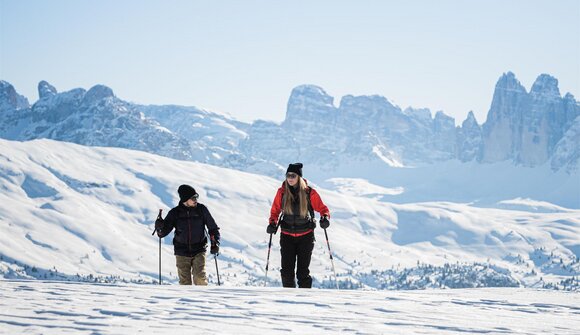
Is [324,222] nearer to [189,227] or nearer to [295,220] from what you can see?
[295,220]

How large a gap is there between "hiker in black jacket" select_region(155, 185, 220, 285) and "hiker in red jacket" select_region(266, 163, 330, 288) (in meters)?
1.51

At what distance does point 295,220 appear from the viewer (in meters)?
15.8

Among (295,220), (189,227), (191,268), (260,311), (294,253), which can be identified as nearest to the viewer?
(260,311)

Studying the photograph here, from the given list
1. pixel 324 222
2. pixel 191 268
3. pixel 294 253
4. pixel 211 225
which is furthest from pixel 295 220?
pixel 191 268


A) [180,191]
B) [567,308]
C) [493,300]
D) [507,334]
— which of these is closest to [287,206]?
[180,191]

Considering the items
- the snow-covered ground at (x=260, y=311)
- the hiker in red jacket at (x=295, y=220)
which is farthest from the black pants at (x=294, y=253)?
the snow-covered ground at (x=260, y=311)

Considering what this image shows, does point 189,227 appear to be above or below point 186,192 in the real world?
below

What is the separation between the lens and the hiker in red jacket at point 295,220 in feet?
51.8

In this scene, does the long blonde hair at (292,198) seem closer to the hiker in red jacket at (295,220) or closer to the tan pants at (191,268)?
the hiker in red jacket at (295,220)

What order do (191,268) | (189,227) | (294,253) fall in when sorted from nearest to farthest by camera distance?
(189,227)
(294,253)
(191,268)

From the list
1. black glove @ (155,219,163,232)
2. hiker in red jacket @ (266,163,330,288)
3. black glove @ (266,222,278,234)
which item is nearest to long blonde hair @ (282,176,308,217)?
hiker in red jacket @ (266,163,330,288)

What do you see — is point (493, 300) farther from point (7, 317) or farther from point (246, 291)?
point (7, 317)

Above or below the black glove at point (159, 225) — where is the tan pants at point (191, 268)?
below

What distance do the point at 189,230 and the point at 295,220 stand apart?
2430mm
